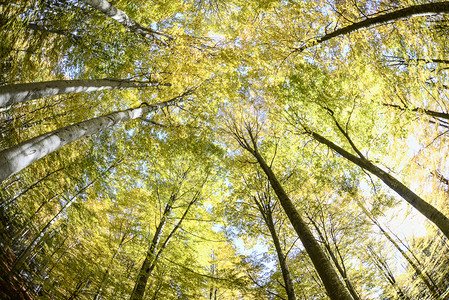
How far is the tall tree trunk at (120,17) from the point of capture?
2.72 m

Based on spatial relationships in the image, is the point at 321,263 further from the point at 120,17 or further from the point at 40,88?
the point at 120,17

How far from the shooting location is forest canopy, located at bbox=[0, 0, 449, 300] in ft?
7.84

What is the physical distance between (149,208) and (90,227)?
195cm

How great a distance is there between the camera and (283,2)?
4.87 m

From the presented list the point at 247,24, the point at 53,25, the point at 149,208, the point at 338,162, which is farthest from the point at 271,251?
the point at 53,25

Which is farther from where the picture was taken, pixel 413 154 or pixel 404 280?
pixel 413 154

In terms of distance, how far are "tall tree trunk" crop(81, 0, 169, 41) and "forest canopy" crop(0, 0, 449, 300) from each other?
0.03m

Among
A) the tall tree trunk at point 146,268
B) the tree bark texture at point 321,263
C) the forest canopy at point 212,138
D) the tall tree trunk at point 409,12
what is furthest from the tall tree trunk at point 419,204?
the tall tree trunk at point 146,268

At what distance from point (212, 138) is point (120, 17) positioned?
4.04 m

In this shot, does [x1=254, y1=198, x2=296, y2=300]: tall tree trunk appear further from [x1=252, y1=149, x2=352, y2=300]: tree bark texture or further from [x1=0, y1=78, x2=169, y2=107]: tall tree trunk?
[x1=0, y1=78, x2=169, y2=107]: tall tree trunk

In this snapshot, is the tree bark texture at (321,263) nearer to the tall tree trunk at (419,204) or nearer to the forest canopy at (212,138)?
the forest canopy at (212,138)

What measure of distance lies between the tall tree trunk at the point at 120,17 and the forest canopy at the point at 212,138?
0.09 ft

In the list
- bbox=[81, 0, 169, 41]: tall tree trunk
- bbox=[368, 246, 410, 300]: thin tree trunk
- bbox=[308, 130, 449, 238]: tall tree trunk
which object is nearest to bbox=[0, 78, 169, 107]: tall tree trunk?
bbox=[81, 0, 169, 41]: tall tree trunk

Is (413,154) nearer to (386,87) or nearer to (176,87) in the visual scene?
(386,87)
